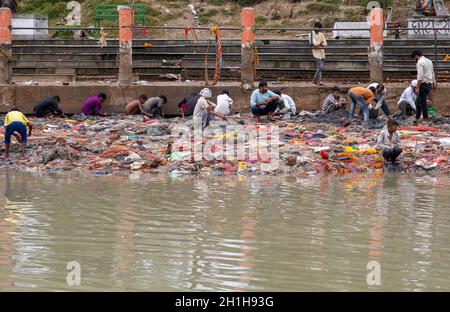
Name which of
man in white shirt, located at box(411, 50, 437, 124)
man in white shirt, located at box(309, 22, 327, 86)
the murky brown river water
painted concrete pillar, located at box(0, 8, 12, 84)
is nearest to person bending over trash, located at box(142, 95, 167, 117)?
painted concrete pillar, located at box(0, 8, 12, 84)

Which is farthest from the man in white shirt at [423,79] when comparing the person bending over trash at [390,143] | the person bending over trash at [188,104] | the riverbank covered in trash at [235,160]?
the person bending over trash at [188,104]

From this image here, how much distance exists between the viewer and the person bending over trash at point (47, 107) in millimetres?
19891

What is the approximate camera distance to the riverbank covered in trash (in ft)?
51.8

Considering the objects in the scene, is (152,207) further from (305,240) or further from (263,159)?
(263,159)

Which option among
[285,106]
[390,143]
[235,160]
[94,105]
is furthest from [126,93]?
[390,143]

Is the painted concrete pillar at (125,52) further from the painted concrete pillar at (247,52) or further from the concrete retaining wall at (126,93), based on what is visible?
the painted concrete pillar at (247,52)

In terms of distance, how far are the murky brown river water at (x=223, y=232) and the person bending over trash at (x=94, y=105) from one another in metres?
5.14

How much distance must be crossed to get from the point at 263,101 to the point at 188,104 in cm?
167

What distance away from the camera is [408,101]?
1925cm

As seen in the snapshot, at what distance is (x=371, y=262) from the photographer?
923 centimetres

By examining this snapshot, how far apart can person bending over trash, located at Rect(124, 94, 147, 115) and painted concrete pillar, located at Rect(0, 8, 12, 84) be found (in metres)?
2.75
